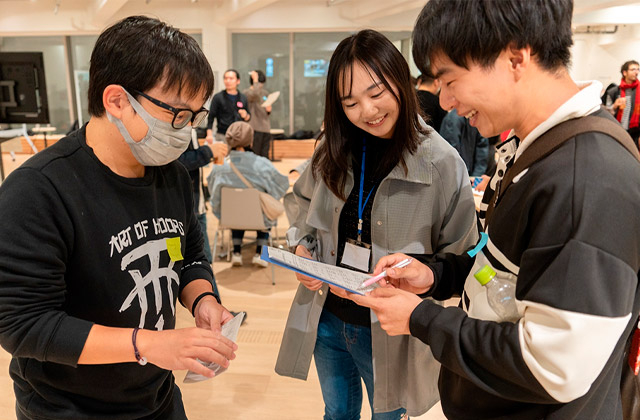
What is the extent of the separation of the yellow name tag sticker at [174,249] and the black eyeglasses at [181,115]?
0.29 meters

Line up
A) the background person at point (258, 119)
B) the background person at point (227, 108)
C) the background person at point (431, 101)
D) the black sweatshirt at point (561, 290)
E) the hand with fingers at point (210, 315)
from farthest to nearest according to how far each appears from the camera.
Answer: the background person at point (258, 119) → the background person at point (227, 108) → the background person at point (431, 101) → the hand with fingers at point (210, 315) → the black sweatshirt at point (561, 290)

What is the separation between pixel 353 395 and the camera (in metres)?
1.78

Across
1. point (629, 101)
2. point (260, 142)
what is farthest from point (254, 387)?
point (629, 101)

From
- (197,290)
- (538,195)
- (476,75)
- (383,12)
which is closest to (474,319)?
(538,195)

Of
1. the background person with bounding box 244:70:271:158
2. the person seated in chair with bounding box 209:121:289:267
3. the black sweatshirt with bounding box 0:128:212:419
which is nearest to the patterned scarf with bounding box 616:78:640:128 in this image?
the background person with bounding box 244:70:271:158

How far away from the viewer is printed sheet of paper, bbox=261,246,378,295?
3.75ft

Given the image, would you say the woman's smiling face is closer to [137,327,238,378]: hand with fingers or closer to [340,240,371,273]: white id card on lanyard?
[340,240,371,273]: white id card on lanyard

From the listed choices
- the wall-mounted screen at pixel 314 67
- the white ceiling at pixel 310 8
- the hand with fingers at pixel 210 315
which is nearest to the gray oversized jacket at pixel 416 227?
the hand with fingers at pixel 210 315

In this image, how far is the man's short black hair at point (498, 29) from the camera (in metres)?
0.79

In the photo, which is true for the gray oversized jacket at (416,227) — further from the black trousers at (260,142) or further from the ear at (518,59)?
the black trousers at (260,142)

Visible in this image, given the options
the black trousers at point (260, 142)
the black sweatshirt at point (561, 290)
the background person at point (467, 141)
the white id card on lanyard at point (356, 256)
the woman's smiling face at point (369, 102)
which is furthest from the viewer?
the black trousers at point (260, 142)

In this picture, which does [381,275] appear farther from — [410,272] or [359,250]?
[359,250]

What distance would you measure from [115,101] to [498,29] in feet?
2.66

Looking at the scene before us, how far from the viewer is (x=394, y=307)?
1.02 meters
